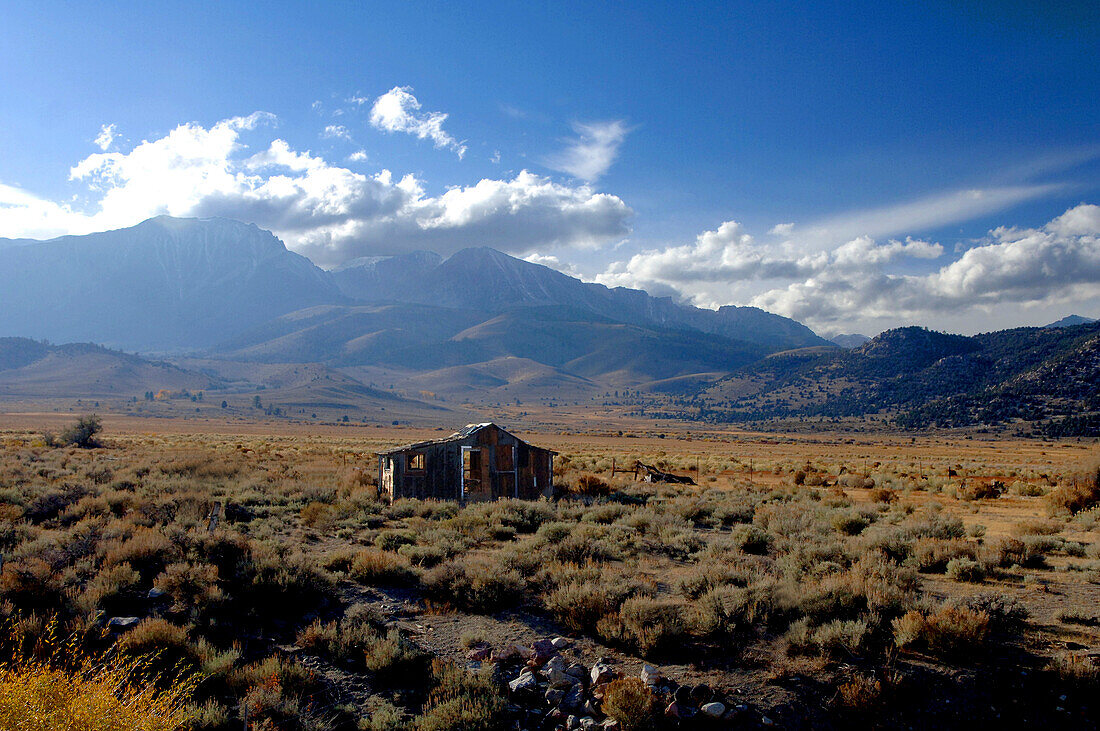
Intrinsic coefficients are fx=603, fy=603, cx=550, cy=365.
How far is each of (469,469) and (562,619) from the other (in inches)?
552

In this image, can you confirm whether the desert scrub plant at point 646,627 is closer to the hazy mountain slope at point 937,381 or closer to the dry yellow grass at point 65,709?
the dry yellow grass at point 65,709

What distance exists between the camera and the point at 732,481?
29484 mm

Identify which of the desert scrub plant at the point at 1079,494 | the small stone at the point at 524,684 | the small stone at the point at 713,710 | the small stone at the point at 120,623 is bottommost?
the desert scrub plant at the point at 1079,494

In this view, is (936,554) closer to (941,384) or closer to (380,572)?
(380,572)

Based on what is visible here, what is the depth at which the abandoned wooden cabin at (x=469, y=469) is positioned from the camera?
67.7ft

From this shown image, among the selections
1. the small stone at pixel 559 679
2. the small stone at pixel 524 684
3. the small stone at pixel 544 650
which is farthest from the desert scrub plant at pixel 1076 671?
the small stone at pixel 524 684


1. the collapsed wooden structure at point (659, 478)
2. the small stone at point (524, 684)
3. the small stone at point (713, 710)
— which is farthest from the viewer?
the collapsed wooden structure at point (659, 478)

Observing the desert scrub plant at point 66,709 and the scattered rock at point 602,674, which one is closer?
the desert scrub plant at point 66,709

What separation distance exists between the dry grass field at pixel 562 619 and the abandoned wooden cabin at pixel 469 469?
4.75 meters

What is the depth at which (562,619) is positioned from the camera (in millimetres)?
9023

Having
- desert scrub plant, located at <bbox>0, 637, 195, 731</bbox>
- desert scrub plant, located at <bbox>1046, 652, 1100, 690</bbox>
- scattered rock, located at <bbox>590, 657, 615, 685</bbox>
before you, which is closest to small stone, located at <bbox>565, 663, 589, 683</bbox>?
scattered rock, located at <bbox>590, 657, 615, 685</bbox>

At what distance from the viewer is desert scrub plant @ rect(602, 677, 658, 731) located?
253 inches

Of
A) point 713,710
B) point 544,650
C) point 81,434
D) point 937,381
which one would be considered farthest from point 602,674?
point 937,381

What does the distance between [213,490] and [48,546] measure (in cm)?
872
